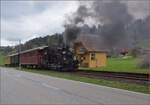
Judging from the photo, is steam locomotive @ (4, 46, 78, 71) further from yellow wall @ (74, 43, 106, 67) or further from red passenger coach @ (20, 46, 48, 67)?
yellow wall @ (74, 43, 106, 67)

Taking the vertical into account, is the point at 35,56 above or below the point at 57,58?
above

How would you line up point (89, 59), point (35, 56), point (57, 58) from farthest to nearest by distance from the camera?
point (89, 59), point (35, 56), point (57, 58)

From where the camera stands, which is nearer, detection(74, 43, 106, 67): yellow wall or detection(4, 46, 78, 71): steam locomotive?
detection(4, 46, 78, 71): steam locomotive

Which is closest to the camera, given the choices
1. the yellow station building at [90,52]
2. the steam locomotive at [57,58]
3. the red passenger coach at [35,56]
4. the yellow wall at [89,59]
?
the steam locomotive at [57,58]

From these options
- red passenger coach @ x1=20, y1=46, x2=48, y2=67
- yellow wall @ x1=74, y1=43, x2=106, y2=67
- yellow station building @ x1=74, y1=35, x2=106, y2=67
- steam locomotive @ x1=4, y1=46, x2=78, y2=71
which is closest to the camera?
steam locomotive @ x1=4, y1=46, x2=78, y2=71

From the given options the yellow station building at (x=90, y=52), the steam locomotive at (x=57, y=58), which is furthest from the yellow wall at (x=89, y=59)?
the steam locomotive at (x=57, y=58)

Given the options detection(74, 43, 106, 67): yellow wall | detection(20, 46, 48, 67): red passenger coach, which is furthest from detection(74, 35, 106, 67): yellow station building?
detection(20, 46, 48, 67): red passenger coach

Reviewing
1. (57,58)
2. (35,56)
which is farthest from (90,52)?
(35,56)

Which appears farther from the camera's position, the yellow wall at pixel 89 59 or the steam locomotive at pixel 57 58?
→ the yellow wall at pixel 89 59

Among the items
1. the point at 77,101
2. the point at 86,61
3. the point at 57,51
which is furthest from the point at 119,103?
the point at 86,61

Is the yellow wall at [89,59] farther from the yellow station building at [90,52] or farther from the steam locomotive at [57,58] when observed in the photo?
the steam locomotive at [57,58]

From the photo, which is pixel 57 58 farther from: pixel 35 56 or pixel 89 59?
pixel 89 59

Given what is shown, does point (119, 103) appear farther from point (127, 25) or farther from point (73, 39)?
point (73, 39)

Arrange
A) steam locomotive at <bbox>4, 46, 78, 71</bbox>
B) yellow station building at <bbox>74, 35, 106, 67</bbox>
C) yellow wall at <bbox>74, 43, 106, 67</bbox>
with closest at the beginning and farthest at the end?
1. steam locomotive at <bbox>4, 46, 78, 71</bbox>
2. yellow station building at <bbox>74, 35, 106, 67</bbox>
3. yellow wall at <bbox>74, 43, 106, 67</bbox>
